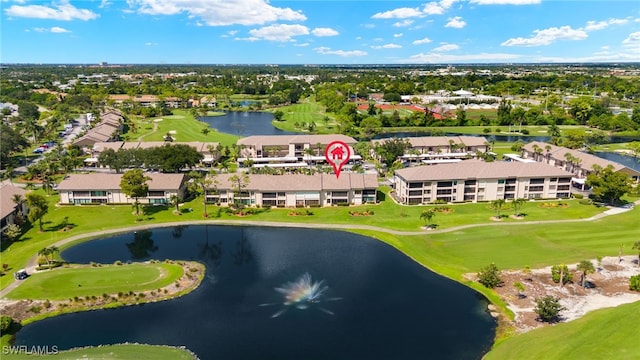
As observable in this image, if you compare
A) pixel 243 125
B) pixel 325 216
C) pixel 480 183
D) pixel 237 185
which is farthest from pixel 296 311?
pixel 243 125

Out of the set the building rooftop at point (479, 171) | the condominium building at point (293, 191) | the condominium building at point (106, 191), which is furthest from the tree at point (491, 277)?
the condominium building at point (106, 191)

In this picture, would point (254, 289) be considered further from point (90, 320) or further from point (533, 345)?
point (533, 345)

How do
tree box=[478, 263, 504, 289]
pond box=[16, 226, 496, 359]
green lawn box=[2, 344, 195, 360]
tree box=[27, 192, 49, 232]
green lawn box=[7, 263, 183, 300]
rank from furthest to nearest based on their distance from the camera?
tree box=[27, 192, 49, 232] → tree box=[478, 263, 504, 289] → green lawn box=[7, 263, 183, 300] → pond box=[16, 226, 496, 359] → green lawn box=[2, 344, 195, 360]

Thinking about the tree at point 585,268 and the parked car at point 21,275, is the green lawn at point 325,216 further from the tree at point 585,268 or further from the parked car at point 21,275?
the tree at point 585,268

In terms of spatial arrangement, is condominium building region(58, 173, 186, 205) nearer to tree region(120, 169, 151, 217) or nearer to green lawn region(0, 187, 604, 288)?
green lawn region(0, 187, 604, 288)

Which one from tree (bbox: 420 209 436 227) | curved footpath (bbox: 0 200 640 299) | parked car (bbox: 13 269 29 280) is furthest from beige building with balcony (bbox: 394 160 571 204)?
parked car (bbox: 13 269 29 280)

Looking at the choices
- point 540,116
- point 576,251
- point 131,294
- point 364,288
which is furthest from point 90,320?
point 540,116
